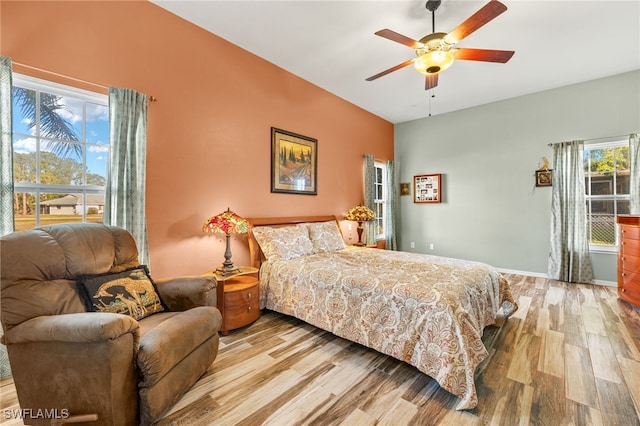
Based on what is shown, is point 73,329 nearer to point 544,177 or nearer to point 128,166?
point 128,166

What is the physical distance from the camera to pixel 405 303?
193cm

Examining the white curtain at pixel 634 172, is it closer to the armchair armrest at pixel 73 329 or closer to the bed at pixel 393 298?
the bed at pixel 393 298

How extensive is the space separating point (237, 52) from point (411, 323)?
3.51 m

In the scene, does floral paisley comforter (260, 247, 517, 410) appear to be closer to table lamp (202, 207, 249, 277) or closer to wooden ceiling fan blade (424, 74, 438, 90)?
table lamp (202, 207, 249, 277)

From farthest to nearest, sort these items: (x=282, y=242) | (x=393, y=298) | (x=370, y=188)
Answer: (x=370, y=188)
(x=282, y=242)
(x=393, y=298)

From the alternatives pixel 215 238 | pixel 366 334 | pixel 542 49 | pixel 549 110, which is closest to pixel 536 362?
pixel 366 334

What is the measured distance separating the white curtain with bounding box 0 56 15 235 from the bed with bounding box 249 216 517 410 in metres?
1.95

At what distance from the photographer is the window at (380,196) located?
18.5 feet

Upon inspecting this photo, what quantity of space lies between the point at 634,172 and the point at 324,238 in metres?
4.61

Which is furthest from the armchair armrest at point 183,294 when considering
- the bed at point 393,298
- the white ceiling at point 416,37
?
the white ceiling at point 416,37

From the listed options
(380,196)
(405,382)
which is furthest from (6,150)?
(380,196)

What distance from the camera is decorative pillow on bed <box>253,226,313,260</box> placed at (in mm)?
3119

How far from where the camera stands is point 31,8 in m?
1.92

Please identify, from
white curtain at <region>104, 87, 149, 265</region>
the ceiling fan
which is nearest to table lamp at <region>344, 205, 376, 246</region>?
the ceiling fan
